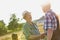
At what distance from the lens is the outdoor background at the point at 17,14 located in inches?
64.7

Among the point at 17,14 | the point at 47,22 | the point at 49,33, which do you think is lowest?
the point at 49,33

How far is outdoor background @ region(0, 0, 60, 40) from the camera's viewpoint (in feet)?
5.40

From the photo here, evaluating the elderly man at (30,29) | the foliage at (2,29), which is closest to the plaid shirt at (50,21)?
the elderly man at (30,29)

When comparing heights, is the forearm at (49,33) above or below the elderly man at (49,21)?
below

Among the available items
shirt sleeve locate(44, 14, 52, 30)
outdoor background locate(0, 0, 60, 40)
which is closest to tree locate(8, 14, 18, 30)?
outdoor background locate(0, 0, 60, 40)

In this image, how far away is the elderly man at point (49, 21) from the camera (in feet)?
5.38

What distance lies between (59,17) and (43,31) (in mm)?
214

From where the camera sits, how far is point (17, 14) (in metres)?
1.67

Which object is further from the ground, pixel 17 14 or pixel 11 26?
pixel 17 14

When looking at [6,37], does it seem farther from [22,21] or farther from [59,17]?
[59,17]

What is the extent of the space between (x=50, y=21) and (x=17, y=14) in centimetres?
34

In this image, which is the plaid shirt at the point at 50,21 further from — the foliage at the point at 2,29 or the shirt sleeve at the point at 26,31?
the foliage at the point at 2,29

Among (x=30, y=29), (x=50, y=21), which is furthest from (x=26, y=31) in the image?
(x=50, y=21)

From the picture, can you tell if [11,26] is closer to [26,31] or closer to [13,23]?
[13,23]
